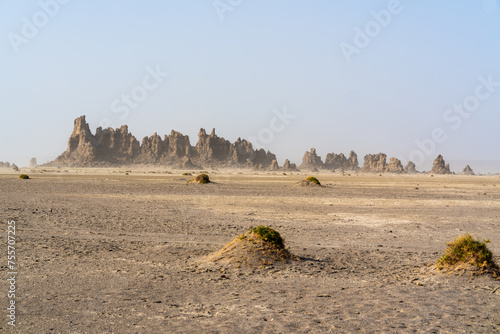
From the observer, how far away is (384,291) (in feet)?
30.7

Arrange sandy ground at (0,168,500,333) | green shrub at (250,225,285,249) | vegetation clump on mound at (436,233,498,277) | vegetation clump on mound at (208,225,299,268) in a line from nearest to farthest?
1. sandy ground at (0,168,500,333)
2. vegetation clump on mound at (436,233,498,277)
3. vegetation clump on mound at (208,225,299,268)
4. green shrub at (250,225,285,249)

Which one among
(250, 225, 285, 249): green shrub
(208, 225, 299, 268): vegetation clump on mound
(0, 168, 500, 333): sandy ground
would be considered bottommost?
(0, 168, 500, 333): sandy ground

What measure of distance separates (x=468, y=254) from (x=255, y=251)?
5.21 meters

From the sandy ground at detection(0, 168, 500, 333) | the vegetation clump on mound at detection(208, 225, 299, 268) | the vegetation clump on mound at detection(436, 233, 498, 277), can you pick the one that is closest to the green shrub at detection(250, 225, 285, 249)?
the vegetation clump on mound at detection(208, 225, 299, 268)

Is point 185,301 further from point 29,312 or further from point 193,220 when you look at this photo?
point 193,220

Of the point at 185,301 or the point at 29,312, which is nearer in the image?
the point at 29,312

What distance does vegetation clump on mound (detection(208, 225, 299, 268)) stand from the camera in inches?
452

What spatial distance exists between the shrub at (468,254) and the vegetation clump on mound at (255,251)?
3.83 m

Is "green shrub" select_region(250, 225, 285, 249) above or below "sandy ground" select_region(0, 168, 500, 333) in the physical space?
above

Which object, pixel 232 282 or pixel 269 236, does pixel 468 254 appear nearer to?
pixel 269 236

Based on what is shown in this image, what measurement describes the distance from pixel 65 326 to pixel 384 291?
20.3ft

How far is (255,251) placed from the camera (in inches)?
463

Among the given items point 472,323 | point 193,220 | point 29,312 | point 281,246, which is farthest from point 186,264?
point 193,220

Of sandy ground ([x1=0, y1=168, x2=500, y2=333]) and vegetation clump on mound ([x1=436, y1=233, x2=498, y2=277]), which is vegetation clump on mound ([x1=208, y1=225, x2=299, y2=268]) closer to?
sandy ground ([x1=0, y1=168, x2=500, y2=333])
